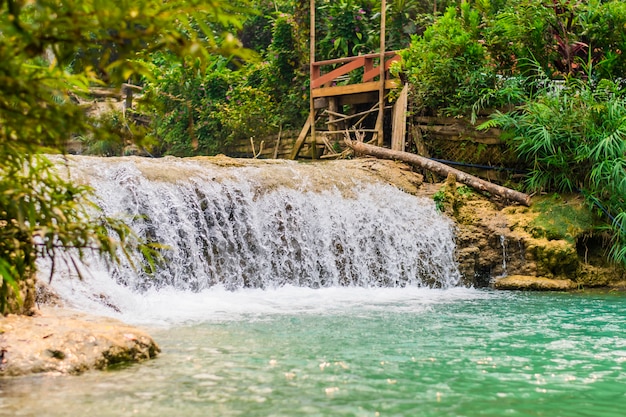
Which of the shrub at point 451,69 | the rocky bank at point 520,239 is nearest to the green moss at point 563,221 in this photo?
the rocky bank at point 520,239

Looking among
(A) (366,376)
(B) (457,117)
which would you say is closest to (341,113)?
(B) (457,117)

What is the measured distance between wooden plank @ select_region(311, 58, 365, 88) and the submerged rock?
10990 millimetres

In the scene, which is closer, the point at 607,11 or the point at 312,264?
the point at 312,264

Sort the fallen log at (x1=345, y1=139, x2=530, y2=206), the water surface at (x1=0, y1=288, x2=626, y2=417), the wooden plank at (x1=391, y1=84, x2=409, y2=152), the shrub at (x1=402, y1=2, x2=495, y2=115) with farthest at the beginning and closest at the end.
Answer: the wooden plank at (x1=391, y1=84, x2=409, y2=152)
the shrub at (x1=402, y1=2, x2=495, y2=115)
the fallen log at (x1=345, y1=139, x2=530, y2=206)
the water surface at (x1=0, y1=288, x2=626, y2=417)

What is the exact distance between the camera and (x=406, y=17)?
18.5m

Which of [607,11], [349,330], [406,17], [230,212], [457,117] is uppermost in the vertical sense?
[406,17]

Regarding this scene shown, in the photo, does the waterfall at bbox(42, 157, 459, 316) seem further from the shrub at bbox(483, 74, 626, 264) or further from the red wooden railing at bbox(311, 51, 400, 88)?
the red wooden railing at bbox(311, 51, 400, 88)

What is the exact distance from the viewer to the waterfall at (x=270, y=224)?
9109 mm

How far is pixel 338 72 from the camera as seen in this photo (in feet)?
50.9

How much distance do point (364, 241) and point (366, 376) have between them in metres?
5.86

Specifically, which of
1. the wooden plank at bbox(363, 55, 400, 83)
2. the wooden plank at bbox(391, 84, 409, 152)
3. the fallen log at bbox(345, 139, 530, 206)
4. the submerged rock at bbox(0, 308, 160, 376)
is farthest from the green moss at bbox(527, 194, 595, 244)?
the submerged rock at bbox(0, 308, 160, 376)

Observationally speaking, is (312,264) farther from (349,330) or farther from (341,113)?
(341,113)

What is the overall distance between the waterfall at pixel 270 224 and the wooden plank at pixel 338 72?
14.8 feet

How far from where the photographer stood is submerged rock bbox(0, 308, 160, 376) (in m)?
4.48
